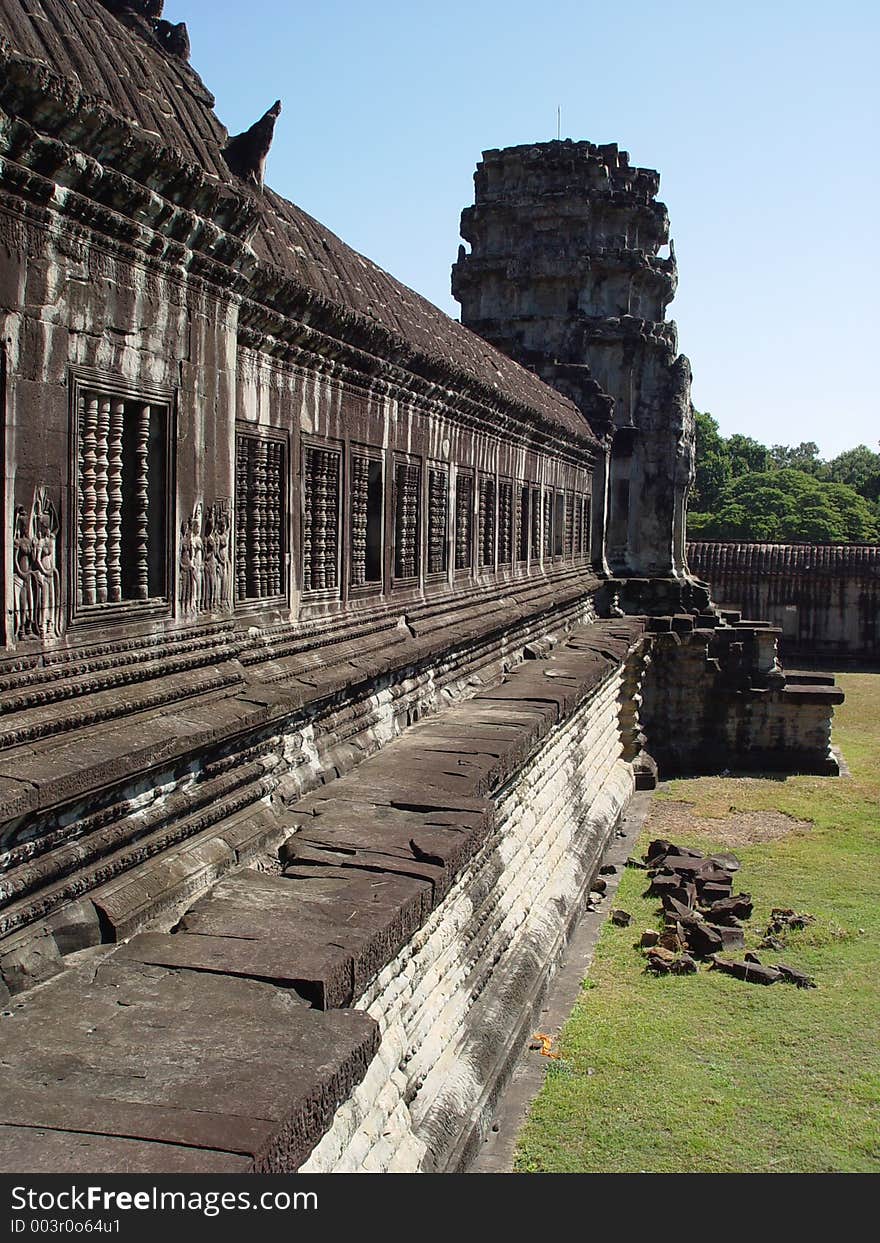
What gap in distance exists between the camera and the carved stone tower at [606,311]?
1884cm

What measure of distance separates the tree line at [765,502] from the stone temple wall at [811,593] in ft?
33.3

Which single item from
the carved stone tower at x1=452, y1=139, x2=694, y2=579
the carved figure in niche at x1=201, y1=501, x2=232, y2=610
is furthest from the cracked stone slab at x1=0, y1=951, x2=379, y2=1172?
the carved stone tower at x1=452, y1=139, x2=694, y2=579

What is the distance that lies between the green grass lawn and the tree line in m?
31.3

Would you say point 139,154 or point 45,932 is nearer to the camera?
point 45,932

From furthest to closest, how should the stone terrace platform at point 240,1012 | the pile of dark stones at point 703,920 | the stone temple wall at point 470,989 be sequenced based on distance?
the pile of dark stones at point 703,920 → the stone temple wall at point 470,989 → the stone terrace platform at point 240,1012

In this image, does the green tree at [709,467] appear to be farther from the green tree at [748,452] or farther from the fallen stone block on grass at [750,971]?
the fallen stone block on grass at [750,971]

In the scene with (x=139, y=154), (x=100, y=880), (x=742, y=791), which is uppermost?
(x=139, y=154)

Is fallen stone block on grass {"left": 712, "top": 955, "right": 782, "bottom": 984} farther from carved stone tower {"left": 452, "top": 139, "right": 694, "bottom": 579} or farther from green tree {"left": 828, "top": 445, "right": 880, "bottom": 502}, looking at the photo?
green tree {"left": 828, "top": 445, "right": 880, "bottom": 502}

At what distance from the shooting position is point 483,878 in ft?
21.5

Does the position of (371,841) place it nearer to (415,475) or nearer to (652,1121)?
(652,1121)

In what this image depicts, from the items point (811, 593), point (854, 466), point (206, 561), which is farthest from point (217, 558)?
point (854, 466)

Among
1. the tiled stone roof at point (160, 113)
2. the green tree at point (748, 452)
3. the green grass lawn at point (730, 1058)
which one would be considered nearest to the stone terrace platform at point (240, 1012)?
the green grass lawn at point (730, 1058)

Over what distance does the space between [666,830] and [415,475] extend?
20.3 ft

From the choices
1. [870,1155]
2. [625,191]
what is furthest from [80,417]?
[625,191]
